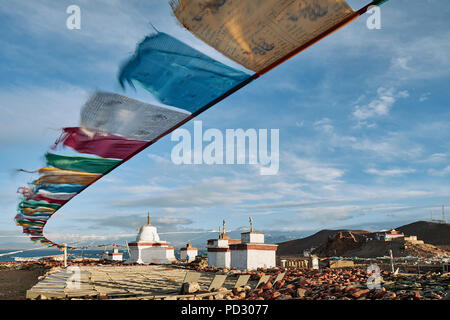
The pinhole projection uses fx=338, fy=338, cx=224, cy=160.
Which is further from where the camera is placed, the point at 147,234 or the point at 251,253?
the point at 147,234

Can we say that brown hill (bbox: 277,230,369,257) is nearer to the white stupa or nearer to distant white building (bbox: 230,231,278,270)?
the white stupa

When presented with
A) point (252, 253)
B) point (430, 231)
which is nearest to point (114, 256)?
point (252, 253)

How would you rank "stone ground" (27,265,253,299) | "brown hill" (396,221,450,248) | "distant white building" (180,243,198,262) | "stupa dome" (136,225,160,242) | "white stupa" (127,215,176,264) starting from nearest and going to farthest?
"stone ground" (27,265,253,299) → "white stupa" (127,215,176,264) → "stupa dome" (136,225,160,242) → "distant white building" (180,243,198,262) → "brown hill" (396,221,450,248)

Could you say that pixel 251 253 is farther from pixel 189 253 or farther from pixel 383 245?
pixel 383 245

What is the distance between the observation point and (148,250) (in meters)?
25.0

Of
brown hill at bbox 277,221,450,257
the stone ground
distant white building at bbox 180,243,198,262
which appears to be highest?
the stone ground

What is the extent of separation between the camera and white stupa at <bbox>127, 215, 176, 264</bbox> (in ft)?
81.4

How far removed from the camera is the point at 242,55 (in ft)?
17.4

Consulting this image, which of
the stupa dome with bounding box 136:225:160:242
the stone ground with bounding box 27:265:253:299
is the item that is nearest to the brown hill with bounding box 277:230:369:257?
the stupa dome with bounding box 136:225:160:242

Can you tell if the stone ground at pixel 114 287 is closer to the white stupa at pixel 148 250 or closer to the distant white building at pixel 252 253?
the distant white building at pixel 252 253

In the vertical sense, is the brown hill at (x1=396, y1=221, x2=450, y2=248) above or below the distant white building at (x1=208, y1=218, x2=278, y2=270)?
below

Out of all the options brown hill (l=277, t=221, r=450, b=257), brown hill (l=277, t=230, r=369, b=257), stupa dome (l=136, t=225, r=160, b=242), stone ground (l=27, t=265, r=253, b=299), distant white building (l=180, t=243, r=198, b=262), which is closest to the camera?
stone ground (l=27, t=265, r=253, b=299)

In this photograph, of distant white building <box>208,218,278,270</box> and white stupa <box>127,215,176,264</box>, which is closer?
distant white building <box>208,218,278,270</box>
